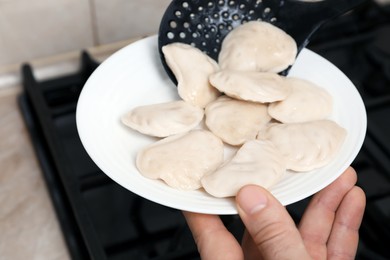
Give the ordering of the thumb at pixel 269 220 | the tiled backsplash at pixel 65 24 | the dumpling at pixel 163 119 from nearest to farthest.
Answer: the thumb at pixel 269 220 < the dumpling at pixel 163 119 < the tiled backsplash at pixel 65 24

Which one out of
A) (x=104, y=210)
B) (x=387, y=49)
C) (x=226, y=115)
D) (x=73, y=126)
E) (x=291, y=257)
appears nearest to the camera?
(x=291, y=257)

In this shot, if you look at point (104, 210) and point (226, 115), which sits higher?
point (226, 115)

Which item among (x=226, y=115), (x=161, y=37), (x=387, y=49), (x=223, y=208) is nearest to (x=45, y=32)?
(x=161, y=37)

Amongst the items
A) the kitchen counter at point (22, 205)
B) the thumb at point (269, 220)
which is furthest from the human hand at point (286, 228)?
the kitchen counter at point (22, 205)

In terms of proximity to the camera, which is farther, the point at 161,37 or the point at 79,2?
the point at 79,2

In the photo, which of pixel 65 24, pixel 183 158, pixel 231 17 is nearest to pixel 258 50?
pixel 231 17

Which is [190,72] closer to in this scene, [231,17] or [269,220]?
[231,17]

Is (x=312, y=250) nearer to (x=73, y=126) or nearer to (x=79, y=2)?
(x=73, y=126)

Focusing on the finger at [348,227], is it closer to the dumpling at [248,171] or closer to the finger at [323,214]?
the finger at [323,214]
